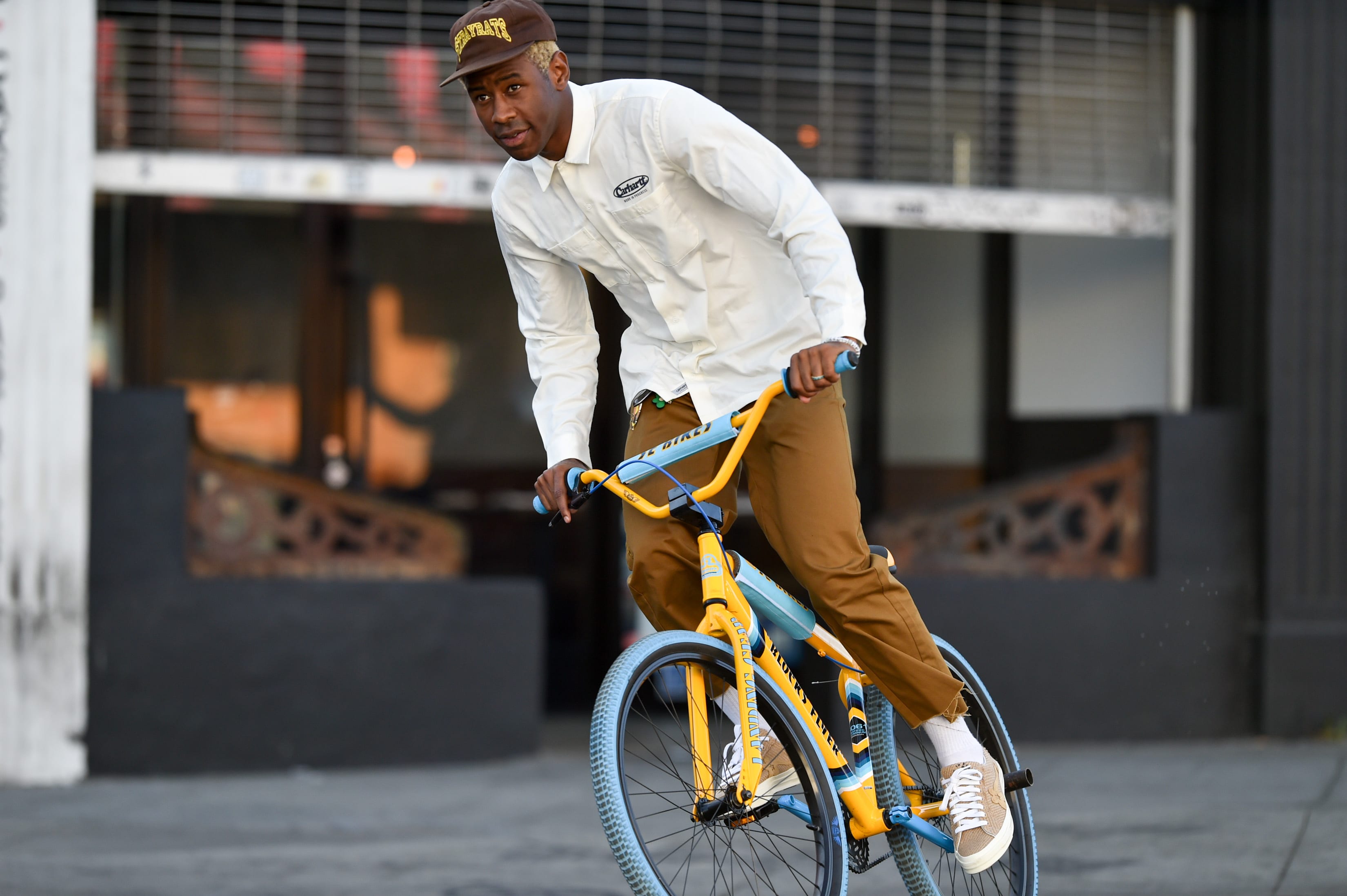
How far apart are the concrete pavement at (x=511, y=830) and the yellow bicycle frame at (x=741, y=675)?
1.14 meters

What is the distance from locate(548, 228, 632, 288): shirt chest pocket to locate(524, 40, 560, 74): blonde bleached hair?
370mm

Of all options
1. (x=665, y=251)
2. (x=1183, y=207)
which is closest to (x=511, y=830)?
(x=665, y=251)

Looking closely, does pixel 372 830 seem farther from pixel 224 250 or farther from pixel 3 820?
pixel 224 250

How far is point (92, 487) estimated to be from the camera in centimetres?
591

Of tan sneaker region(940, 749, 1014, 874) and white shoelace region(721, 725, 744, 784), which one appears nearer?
white shoelace region(721, 725, 744, 784)

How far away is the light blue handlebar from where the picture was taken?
3.11 meters

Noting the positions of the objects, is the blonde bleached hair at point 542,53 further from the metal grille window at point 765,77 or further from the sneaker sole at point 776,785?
the metal grille window at point 765,77

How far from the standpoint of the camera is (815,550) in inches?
126

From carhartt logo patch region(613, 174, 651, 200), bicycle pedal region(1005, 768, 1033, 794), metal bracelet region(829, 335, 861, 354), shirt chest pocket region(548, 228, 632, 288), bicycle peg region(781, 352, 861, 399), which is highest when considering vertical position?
carhartt logo patch region(613, 174, 651, 200)

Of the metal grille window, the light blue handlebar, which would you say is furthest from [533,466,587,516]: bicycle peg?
the metal grille window

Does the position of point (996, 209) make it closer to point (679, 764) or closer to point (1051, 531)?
point (1051, 531)

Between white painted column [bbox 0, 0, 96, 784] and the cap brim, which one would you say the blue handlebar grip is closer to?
the cap brim

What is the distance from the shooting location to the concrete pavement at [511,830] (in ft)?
14.2

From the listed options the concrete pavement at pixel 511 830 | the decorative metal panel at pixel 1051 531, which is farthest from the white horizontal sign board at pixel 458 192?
the concrete pavement at pixel 511 830
